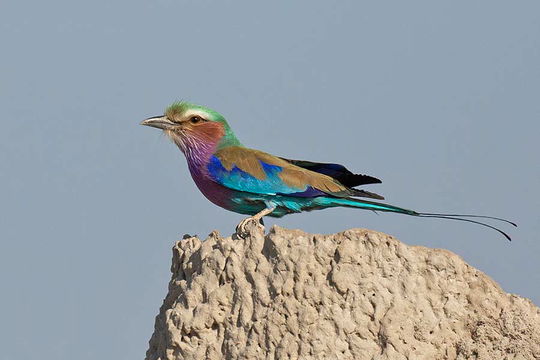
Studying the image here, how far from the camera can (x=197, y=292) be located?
749 cm

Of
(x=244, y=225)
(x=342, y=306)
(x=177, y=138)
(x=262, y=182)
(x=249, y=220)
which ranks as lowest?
(x=342, y=306)

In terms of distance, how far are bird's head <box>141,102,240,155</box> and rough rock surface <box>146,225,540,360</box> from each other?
7.09 feet

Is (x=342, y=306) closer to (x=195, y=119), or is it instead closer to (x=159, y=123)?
(x=195, y=119)

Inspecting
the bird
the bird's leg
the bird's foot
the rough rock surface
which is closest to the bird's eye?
the bird

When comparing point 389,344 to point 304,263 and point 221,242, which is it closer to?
point 304,263

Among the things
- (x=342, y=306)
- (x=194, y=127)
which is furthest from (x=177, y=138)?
(x=342, y=306)

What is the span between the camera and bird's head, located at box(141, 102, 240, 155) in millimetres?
9578

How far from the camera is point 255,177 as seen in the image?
357 inches

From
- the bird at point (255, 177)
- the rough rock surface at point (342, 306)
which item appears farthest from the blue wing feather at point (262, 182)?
the rough rock surface at point (342, 306)

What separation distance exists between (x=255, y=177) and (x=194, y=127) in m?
0.90

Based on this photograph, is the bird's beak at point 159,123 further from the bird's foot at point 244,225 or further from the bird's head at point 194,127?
the bird's foot at point 244,225

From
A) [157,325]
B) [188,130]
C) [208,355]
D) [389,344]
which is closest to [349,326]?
[389,344]

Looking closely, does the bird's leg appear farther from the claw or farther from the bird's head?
the bird's head

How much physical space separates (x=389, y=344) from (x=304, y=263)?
721 millimetres
